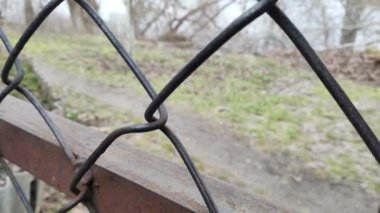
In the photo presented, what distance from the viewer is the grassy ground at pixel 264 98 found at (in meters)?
2.71

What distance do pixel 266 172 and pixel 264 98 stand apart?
173 cm

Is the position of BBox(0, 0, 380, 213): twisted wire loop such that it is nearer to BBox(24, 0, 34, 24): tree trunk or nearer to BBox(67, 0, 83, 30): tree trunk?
BBox(24, 0, 34, 24): tree trunk

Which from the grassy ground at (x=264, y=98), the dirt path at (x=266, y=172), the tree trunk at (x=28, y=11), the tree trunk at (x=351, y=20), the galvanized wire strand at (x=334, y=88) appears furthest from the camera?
the tree trunk at (x=28, y=11)

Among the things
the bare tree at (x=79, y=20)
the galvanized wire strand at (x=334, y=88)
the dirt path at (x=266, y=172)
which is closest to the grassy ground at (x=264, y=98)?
the dirt path at (x=266, y=172)

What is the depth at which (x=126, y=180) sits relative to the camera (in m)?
0.31

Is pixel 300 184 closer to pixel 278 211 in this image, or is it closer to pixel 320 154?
pixel 320 154

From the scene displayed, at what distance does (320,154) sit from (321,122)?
698 mm

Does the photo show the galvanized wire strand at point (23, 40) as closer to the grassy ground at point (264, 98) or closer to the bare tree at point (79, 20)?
the grassy ground at point (264, 98)

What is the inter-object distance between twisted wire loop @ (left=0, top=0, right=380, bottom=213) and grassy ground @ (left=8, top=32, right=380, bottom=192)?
2.08 m

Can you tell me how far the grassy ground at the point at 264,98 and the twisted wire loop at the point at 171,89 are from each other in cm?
208

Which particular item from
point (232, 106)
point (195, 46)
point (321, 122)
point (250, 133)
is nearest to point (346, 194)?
point (250, 133)

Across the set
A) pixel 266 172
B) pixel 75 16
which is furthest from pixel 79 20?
pixel 266 172

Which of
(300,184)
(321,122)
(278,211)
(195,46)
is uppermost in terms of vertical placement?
(278,211)

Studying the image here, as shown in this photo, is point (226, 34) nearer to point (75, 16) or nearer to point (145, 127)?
point (145, 127)
